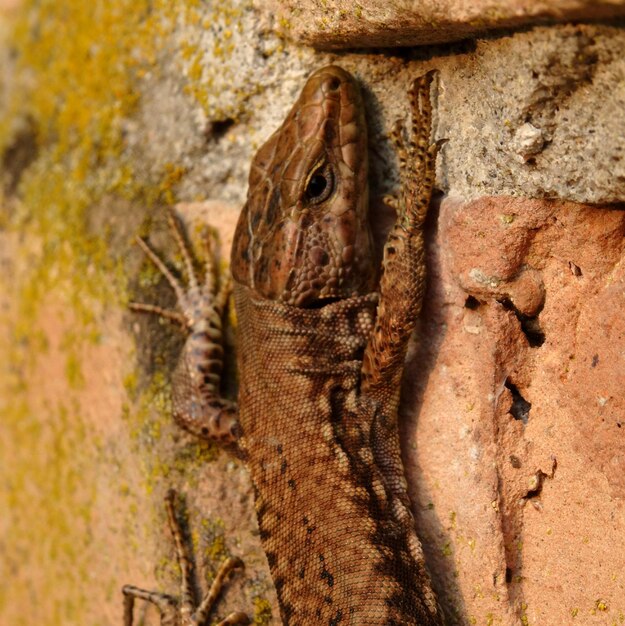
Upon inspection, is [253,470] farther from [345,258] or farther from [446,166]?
[446,166]

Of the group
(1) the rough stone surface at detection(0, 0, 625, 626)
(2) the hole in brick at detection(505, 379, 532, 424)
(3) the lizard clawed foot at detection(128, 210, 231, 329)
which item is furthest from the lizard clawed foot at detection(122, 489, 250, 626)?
(2) the hole in brick at detection(505, 379, 532, 424)

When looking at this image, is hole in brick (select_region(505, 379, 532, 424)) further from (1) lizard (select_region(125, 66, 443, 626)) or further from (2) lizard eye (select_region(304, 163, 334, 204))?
(2) lizard eye (select_region(304, 163, 334, 204))

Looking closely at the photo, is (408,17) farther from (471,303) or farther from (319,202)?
(471,303)

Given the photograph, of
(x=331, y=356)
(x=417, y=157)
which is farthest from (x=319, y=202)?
(x=331, y=356)

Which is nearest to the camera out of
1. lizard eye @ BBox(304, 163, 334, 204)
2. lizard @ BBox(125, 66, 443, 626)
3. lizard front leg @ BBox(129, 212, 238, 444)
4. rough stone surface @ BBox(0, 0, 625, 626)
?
rough stone surface @ BBox(0, 0, 625, 626)

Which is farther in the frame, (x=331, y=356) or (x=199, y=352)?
(x=199, y=352)

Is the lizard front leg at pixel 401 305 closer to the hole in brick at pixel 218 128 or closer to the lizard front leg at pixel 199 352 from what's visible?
the lizard front leg at pixel 199 352
